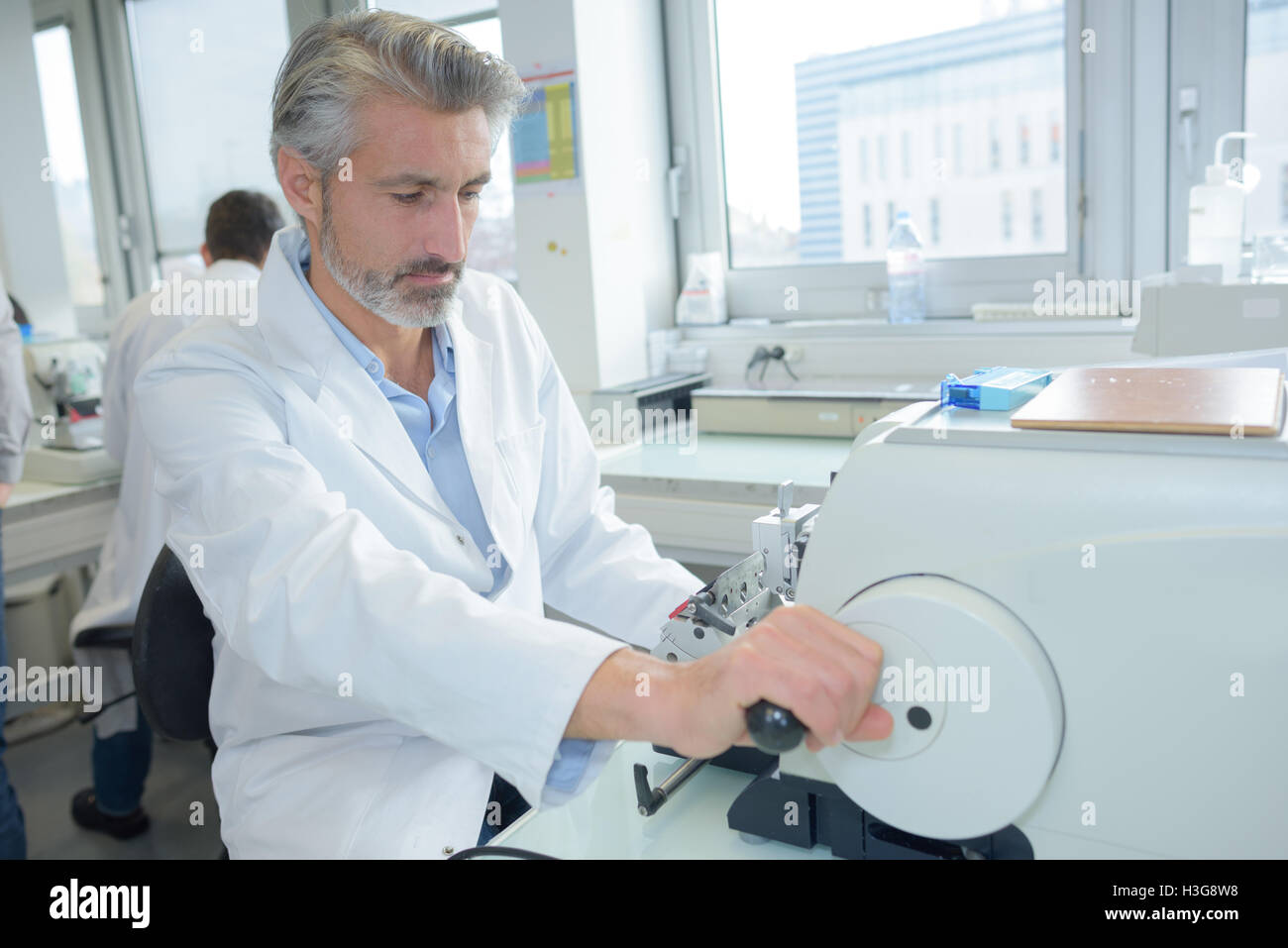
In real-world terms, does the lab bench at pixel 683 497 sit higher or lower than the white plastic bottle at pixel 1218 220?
lower

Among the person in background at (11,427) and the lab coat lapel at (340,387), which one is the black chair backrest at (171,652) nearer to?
the lab coat lapel at (340,387)

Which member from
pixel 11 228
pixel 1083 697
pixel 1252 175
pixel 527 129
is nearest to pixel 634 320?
pixel 527 129

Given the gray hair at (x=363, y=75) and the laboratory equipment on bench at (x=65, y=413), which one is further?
the laboratory equipment on bench at (x=65, y=413)

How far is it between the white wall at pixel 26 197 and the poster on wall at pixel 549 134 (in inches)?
82.3

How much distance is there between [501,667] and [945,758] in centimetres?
32

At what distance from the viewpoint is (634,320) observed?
8.79 ft

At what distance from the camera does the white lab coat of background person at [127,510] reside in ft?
6.89

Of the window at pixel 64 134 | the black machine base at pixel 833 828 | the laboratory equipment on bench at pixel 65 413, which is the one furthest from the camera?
the window at pixel 64 134

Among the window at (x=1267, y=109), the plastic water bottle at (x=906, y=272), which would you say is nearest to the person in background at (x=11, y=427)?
the plastic water bottle at (x=906, y=272)

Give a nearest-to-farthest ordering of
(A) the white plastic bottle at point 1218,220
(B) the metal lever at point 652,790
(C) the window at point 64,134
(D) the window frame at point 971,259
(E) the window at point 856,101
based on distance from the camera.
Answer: (B) the metal lever at point 652,790 → (A) the white plastic bottle at point 1218,220 → (D) the window frame at point 971,259 → (E) the window at point 856,101 → (C) the window at point 64,134

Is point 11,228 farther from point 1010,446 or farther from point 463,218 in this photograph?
point 1010,446

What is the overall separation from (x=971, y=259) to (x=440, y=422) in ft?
5.45

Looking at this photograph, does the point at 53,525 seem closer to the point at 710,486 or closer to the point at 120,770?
the point at 120,770

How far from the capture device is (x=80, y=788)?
9.05 feet
